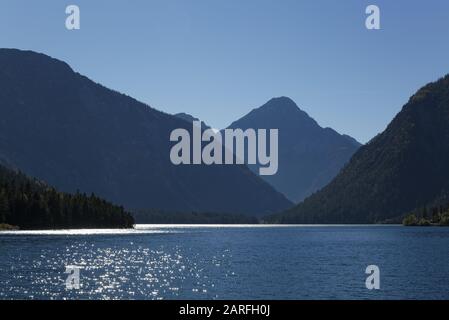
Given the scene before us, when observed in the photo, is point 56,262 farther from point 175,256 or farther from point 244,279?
→ point 244,279

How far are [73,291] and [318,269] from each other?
52.0 meters

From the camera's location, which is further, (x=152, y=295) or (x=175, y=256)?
(x=175, y=256)

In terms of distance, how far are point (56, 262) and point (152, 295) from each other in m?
52.6

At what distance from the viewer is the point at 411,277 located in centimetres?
11106

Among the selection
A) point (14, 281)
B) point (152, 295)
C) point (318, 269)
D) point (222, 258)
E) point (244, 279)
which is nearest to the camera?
point (152, 295)

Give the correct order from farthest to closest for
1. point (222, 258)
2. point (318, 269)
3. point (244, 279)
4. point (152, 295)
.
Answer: point (222, 258) < point (318, 269) < point (244, 279) < point (152, 295)

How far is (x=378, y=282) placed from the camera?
9725 centimetres
